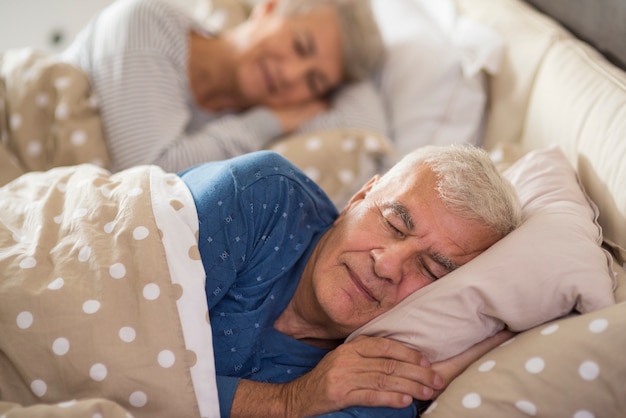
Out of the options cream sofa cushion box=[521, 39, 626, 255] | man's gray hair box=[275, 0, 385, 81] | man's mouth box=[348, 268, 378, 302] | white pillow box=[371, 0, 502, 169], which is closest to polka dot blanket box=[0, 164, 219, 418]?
man's mouth box=[348, 268, 378, 302]

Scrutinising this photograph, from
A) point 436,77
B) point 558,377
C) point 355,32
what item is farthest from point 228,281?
point 355,32

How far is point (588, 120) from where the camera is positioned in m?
1.52

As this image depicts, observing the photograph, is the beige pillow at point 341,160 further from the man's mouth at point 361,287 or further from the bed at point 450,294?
the man's mouth at point 361,287

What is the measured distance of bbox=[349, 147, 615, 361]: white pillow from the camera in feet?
3.86

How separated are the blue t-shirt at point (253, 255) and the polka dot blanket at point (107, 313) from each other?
64 millimetres

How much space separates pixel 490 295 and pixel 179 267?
0.60 metres

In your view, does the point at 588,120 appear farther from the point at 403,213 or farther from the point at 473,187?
the point at 403,213

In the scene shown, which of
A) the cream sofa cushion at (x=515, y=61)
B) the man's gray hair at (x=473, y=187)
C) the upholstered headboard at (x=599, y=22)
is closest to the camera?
the man's gray hair at (x=473, y=187)

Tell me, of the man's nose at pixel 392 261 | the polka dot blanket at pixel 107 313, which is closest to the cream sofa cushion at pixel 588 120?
the man's nose at pixel 392 261

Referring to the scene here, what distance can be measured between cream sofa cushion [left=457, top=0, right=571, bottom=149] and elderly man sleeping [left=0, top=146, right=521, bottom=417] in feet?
1.85

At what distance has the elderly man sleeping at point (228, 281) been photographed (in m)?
1.12

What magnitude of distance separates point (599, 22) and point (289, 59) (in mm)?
1064

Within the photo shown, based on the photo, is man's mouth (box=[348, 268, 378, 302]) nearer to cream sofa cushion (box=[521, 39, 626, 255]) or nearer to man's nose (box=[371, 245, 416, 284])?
man's nose (box=[371, 245, 416, 284])

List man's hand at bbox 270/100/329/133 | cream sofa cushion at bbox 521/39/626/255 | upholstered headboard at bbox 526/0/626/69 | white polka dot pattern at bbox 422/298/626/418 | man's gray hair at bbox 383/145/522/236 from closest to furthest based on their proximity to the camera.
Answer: white polka dot pattern at bbox 422/298/626/418 → man's gray hair at bbox 383/145/522/236 → cream sofa cushion at bbox 521/39/626/255 → upholstered headboard at bbox 526/0/626/69 → man's hand at bbox 270/100/329/133
